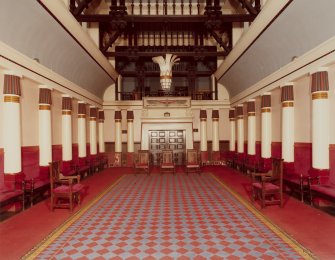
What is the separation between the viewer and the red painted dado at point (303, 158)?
722cm

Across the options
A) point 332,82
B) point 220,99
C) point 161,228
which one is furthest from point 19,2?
point 220,99

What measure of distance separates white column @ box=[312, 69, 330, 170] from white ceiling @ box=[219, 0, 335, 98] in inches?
34.6

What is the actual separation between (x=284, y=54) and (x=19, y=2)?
639 centimetres

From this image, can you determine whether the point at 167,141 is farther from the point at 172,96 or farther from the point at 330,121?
the point at 330,121

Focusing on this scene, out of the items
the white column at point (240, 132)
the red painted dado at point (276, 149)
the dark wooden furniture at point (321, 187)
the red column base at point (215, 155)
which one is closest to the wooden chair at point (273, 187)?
the dark wooden furniture at point (321, 187)

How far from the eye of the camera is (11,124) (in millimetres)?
5969

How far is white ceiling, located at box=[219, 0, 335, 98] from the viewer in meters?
5.53

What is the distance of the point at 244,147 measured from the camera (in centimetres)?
1286

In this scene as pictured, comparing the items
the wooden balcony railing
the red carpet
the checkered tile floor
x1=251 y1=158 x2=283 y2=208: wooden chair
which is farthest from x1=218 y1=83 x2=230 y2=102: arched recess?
x1=251 y1=158 x2=283 y2=208: wooden chair

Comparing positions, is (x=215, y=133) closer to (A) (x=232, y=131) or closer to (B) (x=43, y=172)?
(A) (x=232, y=131)

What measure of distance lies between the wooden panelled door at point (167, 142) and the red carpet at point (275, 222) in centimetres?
831

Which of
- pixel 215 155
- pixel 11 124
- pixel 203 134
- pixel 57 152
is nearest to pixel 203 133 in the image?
pixel 203 134

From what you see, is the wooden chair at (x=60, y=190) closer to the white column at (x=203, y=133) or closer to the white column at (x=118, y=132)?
the white column at (x=118, y=132)

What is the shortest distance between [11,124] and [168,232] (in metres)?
3.90
